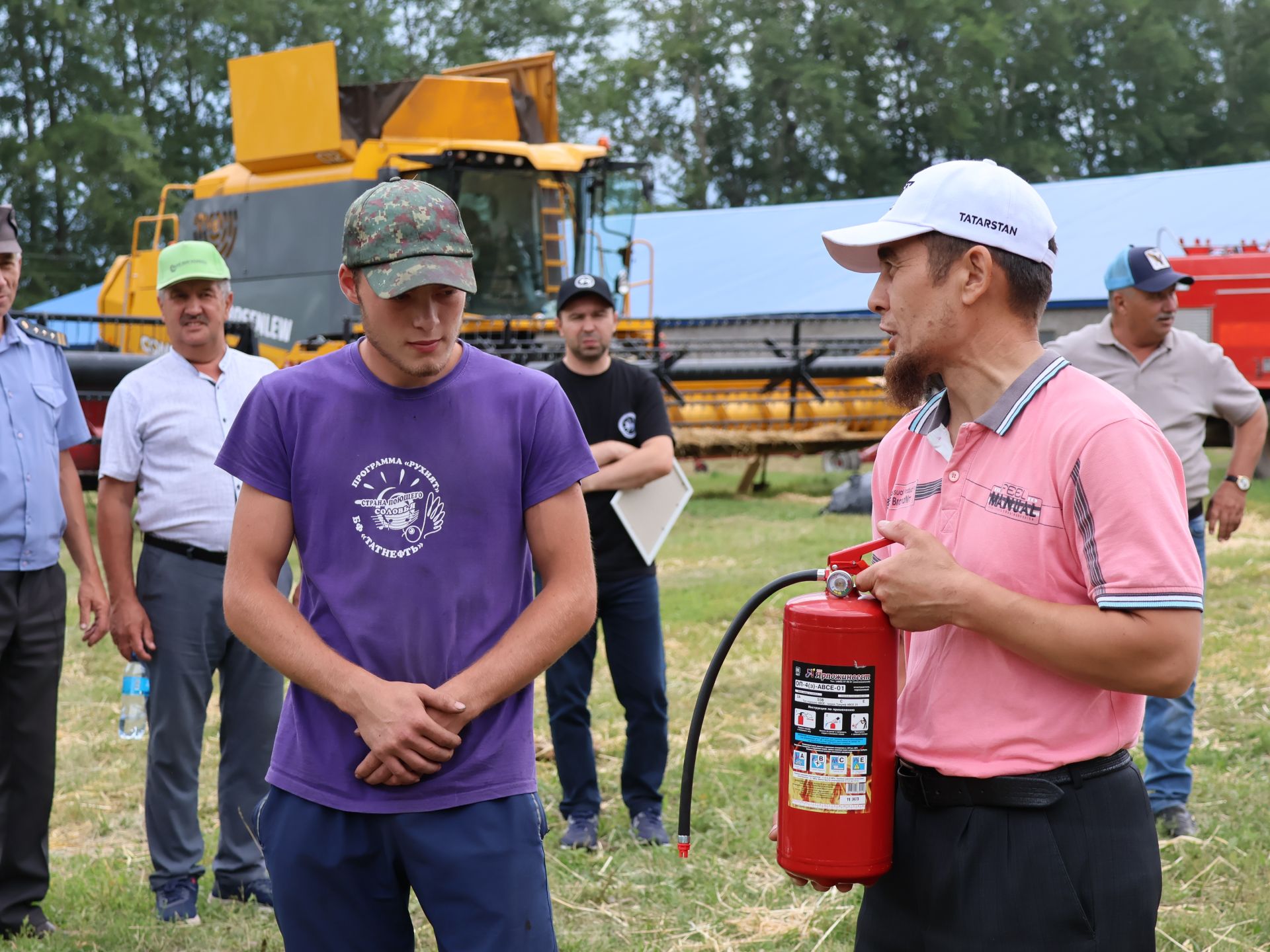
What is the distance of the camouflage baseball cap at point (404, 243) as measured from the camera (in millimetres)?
2438

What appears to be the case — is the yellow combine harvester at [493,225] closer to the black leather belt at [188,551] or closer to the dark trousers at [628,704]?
the dark trousers at [628,704]

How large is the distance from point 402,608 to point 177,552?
2.36 m

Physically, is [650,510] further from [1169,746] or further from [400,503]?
[400,503]

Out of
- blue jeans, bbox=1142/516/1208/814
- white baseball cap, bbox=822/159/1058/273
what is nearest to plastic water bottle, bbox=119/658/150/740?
white baseball cap, bbox=822/159/1058/273

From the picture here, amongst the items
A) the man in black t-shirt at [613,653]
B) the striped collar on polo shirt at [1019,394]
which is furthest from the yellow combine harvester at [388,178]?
the striped collar on polo shirt at [1019,394]

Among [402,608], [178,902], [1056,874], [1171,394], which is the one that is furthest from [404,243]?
[1171,394]

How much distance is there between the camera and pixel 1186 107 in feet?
139

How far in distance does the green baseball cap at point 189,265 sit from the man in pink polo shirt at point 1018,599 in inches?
116

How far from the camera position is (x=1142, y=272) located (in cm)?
523

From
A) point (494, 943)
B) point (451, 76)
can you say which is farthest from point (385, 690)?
point (451, 76)

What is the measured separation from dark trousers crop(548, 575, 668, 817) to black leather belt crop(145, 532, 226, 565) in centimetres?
135

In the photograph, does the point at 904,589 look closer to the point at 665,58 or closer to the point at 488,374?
the point at 488,374

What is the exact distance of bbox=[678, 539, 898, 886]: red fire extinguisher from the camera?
214 cm

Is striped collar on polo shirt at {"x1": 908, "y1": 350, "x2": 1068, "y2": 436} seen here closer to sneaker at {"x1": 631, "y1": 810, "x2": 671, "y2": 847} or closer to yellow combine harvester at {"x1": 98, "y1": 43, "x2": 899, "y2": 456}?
sneaker at {"x1": 631, "y1": 810, "x2": 671, "y2": 847}
